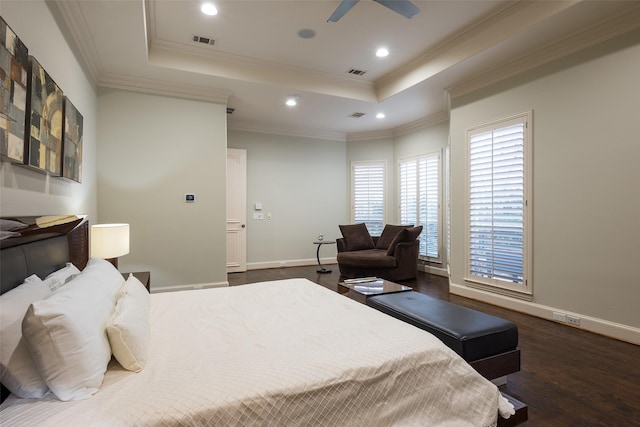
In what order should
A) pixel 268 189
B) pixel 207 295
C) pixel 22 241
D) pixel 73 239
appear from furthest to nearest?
pixel 268 189, pixel 207 295, pixel 73 239, pixel 22 241

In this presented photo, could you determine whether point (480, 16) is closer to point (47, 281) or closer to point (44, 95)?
point (44, 95)

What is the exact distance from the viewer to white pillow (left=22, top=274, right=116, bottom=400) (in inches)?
40.8

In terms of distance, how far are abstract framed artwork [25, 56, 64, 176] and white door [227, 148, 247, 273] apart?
3.64m

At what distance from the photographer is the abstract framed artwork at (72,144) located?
2.42 metres

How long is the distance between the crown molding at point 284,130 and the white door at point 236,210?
505mm

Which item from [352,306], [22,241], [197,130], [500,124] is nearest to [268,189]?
[197,130]

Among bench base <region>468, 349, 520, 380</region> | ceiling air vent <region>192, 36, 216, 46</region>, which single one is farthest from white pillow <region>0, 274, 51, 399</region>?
ceiling air vent <region>192, 36, 216, 46</region>

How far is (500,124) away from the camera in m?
3.89

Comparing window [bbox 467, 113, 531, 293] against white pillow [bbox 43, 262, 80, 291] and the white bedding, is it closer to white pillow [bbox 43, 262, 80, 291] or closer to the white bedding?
the white bedding

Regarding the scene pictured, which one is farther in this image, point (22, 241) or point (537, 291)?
point (537, 291)

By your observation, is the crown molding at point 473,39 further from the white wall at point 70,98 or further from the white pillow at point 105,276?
the white pillow at point 105,276

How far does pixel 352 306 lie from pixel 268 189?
465 cm

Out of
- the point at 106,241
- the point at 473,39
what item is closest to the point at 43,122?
the point at 106,241

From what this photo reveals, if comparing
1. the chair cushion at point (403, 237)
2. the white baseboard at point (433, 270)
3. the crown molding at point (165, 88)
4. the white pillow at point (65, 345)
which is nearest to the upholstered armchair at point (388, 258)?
the chair cushion at point (403, 237)
